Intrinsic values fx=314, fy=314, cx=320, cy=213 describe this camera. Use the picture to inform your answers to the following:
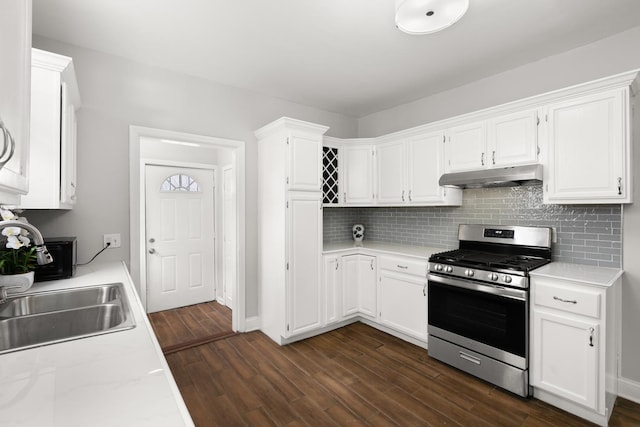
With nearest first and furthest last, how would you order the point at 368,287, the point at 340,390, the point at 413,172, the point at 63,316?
the point at 63,316, the point at 340,390, the point at 413,172, the point at 368,287

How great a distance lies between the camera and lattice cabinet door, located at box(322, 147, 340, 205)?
3.79 metres

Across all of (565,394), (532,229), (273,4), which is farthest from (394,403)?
(273,4)

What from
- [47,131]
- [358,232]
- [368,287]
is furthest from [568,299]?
[47,131]

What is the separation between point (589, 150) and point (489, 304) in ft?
4.34

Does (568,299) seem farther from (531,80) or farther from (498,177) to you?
(531,80)

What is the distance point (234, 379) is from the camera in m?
2.56

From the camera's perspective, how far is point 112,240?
2697 mm

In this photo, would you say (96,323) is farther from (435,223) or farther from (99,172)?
(435,223)

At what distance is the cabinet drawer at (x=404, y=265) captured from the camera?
2988 millimetres

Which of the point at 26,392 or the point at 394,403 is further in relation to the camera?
the point at 394,403

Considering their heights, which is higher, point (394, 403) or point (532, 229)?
point (532, 229)

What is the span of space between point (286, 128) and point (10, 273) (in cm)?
225

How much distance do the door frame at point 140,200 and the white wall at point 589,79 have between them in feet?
7.58

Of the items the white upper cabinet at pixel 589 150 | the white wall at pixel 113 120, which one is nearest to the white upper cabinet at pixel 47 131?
the white wall at pixel 113 120
